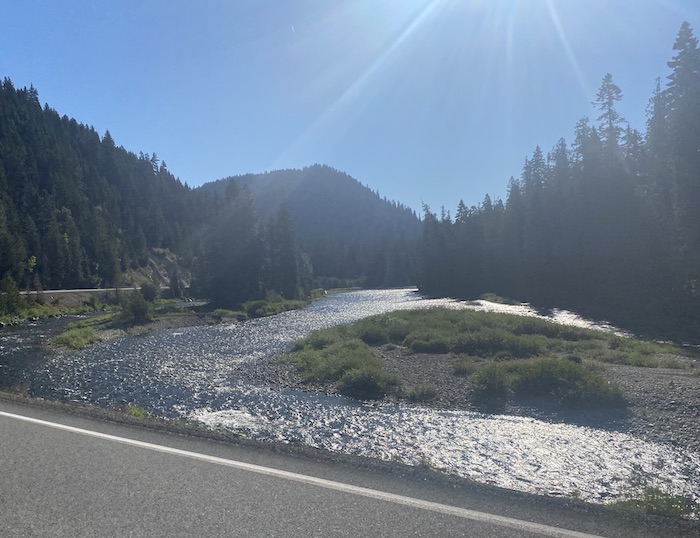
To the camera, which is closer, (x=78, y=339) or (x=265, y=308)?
(x=78, y=339)

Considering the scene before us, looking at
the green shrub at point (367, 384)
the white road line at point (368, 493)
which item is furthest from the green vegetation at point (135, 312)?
the white road line at point (368, 493)

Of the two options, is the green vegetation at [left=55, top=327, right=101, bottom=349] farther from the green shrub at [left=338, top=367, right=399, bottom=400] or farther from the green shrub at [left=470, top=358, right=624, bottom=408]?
the green shrub at [left=470, top=358, right=624, bottom=408]

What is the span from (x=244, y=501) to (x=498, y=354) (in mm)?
21787

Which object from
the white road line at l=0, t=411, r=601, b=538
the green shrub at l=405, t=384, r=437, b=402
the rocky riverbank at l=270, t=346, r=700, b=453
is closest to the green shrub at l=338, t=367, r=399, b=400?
the rocky riverbank at l=270, t=346, r=700, b=453

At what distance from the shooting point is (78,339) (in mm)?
36531

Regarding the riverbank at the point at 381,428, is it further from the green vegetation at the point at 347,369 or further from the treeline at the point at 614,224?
the treeline at the point at 614,224

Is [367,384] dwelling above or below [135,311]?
below

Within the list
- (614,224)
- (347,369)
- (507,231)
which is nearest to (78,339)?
(347,369)

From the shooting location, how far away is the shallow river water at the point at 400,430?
1078 cm

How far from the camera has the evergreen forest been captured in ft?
134

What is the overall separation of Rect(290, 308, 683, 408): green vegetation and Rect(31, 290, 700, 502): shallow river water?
2351mm

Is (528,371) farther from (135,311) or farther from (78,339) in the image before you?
(135,311)

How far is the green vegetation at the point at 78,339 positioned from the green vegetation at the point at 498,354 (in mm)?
16929

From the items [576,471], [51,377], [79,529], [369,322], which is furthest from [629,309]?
[79,529]
